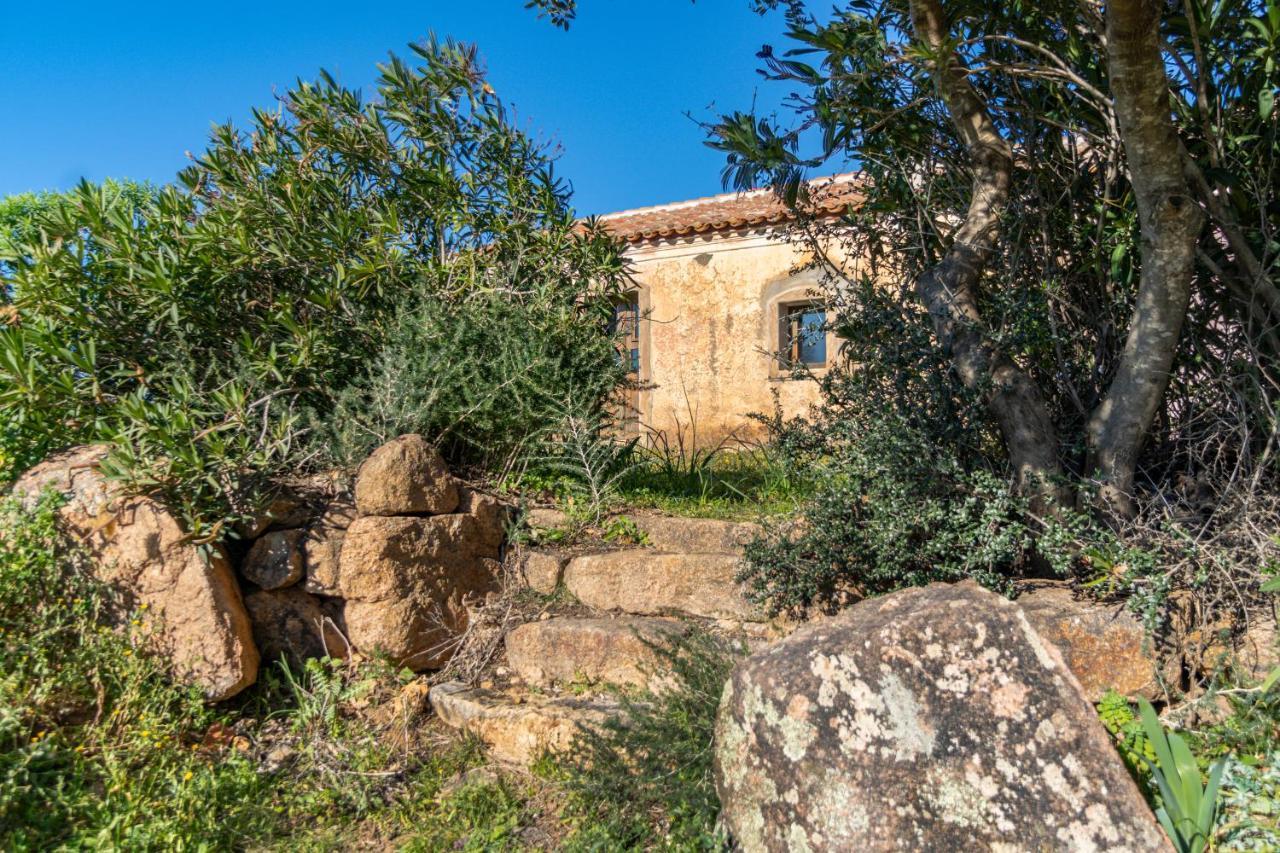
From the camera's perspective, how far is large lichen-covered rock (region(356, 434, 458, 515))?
4.40m

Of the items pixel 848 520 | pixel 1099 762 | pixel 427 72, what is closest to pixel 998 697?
pixel 1099 762

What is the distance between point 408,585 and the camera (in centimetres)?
440

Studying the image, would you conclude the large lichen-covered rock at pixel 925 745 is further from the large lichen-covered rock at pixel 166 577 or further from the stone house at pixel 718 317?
the stone house at pixel 718 317

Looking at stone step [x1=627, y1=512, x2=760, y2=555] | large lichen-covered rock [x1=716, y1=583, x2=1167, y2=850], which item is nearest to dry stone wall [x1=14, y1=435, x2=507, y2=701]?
stone step [x1=627, y1=512, x2=760, y2=555]

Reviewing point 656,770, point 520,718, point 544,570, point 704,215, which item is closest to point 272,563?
point 544,570

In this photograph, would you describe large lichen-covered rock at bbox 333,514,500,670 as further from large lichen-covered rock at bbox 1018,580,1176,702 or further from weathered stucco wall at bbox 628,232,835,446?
weathered stucco wall at bbox 628,232,835,446

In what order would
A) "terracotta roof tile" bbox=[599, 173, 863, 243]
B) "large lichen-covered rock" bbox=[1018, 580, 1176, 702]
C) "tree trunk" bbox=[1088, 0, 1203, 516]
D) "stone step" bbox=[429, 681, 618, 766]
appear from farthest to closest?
"terracotta roof tile" bbox=[599, 173, 863, 243] → "stone step" bbox=[429, 681, 618, 766] → "large lichen-covered rock" bbox=[1018, 580, 1176, 702] → "tree trunk" bbox=[1088, 0, 1203, 516]

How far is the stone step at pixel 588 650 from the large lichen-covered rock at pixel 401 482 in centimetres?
82

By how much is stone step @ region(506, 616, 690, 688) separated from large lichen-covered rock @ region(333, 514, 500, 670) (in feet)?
1.27

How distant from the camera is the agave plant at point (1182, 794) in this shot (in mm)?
2484

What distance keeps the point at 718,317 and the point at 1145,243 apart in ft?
25.8

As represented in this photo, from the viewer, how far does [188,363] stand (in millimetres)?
4820

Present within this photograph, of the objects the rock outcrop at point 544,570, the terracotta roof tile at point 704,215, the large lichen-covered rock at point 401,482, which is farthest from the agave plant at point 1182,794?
the terracotta roof tile at point 704,215

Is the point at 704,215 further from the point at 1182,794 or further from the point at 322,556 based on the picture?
the point at 1182,794
